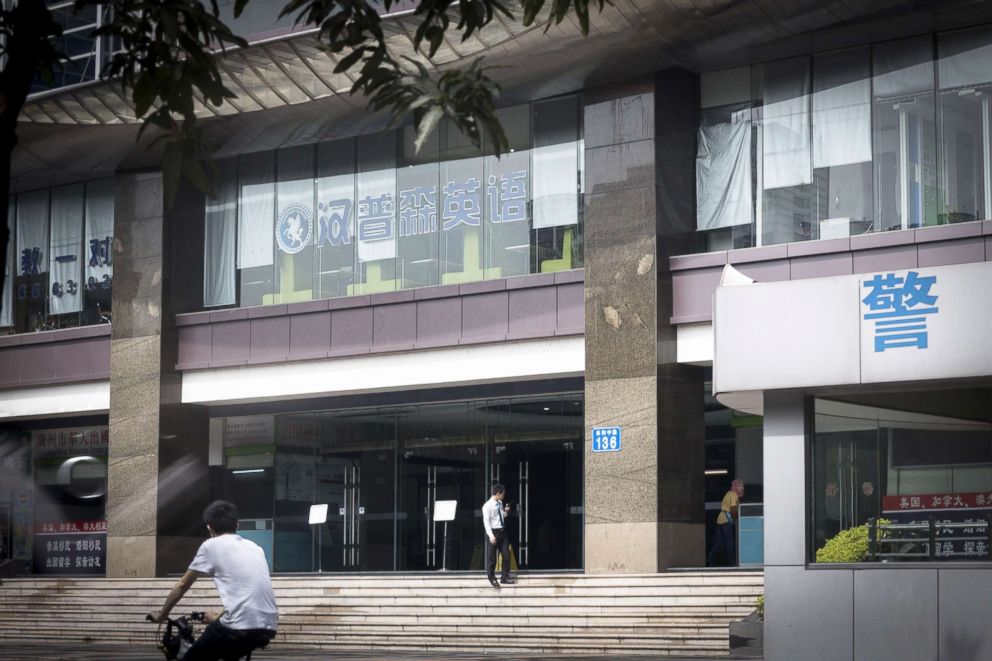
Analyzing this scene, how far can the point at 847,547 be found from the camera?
1305 cm

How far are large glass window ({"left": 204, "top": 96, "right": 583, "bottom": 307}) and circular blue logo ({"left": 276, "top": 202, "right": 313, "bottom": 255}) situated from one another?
2cm

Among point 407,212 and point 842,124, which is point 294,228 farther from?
point 842,124

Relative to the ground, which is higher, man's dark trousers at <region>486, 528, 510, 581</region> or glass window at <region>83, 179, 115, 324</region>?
glass window at <region>83, 179, 115, 324</region>

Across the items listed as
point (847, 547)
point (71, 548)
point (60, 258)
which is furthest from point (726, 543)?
point (60, 258)

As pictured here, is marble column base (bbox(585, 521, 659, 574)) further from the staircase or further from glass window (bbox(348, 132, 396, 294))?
glass window (bbox(348, 132, 396, 294))

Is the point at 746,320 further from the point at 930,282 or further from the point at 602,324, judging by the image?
the point at 602,324

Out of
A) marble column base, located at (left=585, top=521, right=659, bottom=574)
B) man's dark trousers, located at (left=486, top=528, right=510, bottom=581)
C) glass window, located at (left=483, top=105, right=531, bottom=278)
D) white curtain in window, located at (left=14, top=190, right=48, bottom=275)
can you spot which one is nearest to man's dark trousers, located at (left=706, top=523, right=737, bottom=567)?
marble column base, located at (left=585, top=521, right=659, bottom=574)

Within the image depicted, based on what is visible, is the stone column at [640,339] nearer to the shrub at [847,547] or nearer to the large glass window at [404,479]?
the large glass window at [404,479]

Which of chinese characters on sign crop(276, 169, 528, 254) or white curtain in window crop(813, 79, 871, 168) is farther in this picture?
chinese characters on sign crop(276, 169, 528, 254)

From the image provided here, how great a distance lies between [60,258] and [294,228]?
232 inches

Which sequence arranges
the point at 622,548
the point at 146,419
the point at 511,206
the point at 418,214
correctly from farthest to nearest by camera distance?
the point at 146,419
the point at 418,214
the point at 511,206
the point at 622,548

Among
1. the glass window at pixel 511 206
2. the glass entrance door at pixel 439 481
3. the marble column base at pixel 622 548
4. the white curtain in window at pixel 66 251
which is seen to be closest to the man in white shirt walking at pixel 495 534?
the marble column base at pixel 622 548

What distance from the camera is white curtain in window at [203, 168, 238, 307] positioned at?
2889 cm

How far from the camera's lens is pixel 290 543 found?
29812mm
